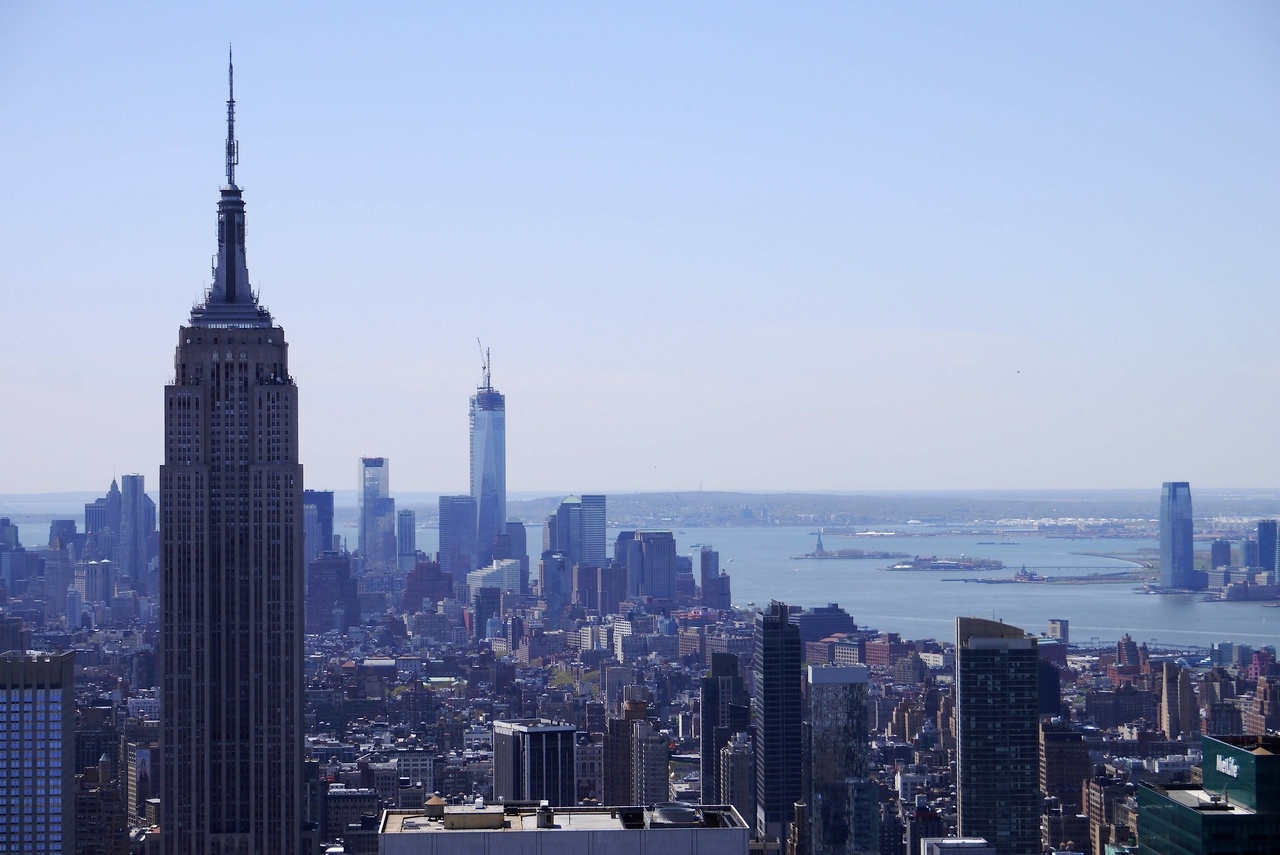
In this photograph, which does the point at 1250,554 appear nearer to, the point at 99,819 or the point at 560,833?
the point at 99,819

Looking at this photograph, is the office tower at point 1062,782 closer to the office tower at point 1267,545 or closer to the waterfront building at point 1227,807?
the waterfront building at point 1227,807

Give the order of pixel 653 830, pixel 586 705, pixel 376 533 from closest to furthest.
→ pixel 653 830 < pixel 586 705 < pixel 376 533

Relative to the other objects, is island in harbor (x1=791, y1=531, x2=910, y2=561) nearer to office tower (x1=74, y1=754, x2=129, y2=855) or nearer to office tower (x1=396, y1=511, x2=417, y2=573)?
office tower (x1=396, y1=511, x2=417, y2=573)

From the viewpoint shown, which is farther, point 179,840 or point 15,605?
point 15,605

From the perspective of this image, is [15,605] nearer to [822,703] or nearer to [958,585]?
[822,703]

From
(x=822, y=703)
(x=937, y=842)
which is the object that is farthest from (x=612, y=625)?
(x=937, y=842)

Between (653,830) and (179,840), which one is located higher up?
(653,830)

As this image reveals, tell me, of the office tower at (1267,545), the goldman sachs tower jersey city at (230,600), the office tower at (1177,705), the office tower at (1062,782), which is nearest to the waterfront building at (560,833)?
the goldman sachs tower jersey city at (230,600)

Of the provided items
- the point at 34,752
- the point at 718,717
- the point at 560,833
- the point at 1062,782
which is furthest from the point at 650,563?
the point at 560,833
